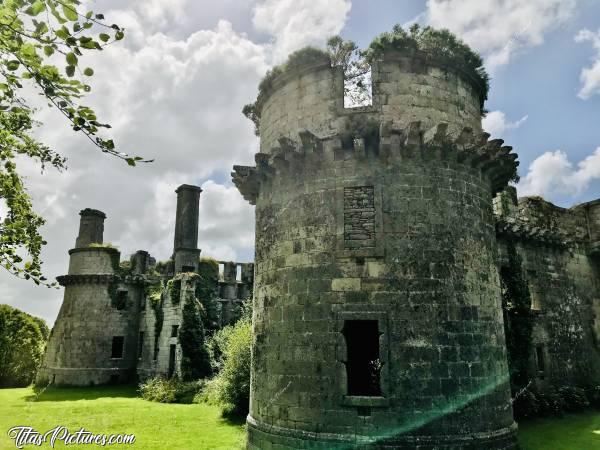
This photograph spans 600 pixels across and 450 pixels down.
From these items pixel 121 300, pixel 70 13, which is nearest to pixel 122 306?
pixel 121 300

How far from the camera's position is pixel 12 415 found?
53.1 ft

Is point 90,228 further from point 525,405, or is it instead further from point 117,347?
point 525,405

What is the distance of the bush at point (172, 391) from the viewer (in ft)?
63.1

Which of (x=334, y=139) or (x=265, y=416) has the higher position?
(x=334, y=139)

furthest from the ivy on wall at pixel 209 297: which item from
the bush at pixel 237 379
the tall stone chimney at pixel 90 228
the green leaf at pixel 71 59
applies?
the green leaf at pixel 71 59

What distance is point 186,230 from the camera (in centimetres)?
2808

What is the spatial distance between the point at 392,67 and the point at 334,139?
7.14ft

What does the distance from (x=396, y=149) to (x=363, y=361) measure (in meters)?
5.16

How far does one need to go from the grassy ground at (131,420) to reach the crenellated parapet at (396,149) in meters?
7.01

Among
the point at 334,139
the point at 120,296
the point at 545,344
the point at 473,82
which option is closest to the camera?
the point at 334,139

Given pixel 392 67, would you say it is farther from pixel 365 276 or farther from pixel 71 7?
pixel 71 7

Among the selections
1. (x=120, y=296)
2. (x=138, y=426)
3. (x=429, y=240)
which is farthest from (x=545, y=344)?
(x=120, y=296)

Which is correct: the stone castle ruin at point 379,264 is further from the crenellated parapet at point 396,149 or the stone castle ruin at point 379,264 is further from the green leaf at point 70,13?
the green leaf at point 70,13

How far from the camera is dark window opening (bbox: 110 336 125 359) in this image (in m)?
26.7
